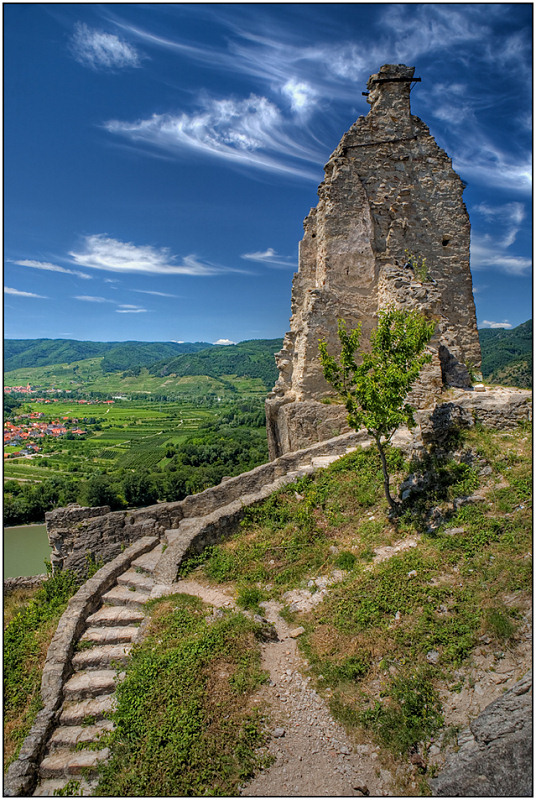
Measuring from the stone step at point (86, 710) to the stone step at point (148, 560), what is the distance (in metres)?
2.87

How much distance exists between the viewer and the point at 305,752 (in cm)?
481

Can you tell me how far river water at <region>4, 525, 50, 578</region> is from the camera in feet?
101

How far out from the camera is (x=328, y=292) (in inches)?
508

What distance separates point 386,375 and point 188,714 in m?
6.34

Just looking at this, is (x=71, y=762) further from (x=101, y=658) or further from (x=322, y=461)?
(x=322, y=461)

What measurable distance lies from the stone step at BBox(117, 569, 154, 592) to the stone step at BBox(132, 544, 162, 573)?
0.14 m

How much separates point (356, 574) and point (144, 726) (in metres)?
3.98

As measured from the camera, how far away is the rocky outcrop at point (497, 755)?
3541mm

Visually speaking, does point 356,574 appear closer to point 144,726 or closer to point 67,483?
point 144,726

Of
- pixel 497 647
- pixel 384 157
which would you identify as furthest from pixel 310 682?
pixel 384 157

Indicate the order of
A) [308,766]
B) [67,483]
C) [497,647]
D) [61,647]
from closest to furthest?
[308,766]
[497,647]
[61,647]
[67,483]

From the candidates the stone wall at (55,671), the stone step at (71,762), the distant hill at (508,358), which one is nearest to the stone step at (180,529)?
the stone wall at (55,671)

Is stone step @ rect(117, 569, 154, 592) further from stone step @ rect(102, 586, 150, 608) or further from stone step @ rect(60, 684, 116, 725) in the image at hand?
stone step @ rect(60, 684, 116, 725)

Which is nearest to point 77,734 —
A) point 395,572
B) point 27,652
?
point 27,652
